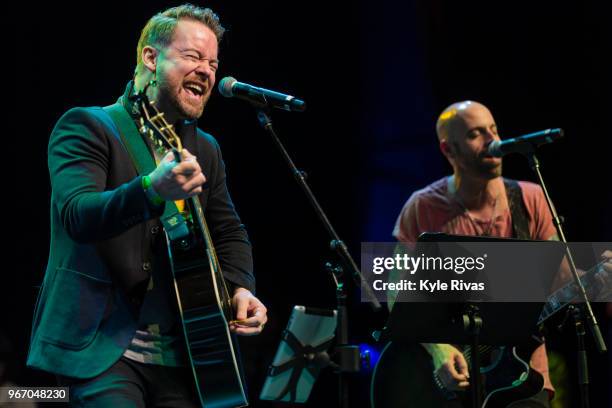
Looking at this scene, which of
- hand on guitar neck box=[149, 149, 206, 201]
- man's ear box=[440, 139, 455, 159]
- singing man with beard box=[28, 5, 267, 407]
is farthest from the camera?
man's ear box=[440, 139, 455, 159]

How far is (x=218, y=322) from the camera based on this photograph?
2.52m

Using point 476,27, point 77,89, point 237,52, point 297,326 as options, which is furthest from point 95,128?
point 476,27

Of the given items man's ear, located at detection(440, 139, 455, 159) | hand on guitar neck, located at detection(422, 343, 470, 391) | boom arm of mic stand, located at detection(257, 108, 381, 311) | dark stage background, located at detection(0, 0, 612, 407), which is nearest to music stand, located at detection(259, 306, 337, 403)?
boom arm of mic stand, located at detection(257, 108, 381, 311)

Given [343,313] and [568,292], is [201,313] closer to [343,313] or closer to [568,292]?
[343,313]

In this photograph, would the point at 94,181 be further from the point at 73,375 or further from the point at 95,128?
the point at 73,375

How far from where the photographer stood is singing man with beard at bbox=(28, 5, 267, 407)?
226 cm

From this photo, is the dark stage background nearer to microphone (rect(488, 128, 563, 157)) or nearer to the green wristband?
microphone (rect(488, 128, 563, 157))

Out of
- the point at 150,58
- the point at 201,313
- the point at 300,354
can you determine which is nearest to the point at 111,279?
the point at 201,313

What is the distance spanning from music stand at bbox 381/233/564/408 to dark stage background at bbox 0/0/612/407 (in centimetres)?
215

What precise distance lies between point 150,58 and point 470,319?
1753 mm

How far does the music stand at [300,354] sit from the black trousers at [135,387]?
1.10m

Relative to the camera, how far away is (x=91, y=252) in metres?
2.45

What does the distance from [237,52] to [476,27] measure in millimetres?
2016

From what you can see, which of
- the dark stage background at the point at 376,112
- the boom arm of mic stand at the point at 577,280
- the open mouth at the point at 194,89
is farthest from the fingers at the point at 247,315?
the dark stage background at the point at 376,112
